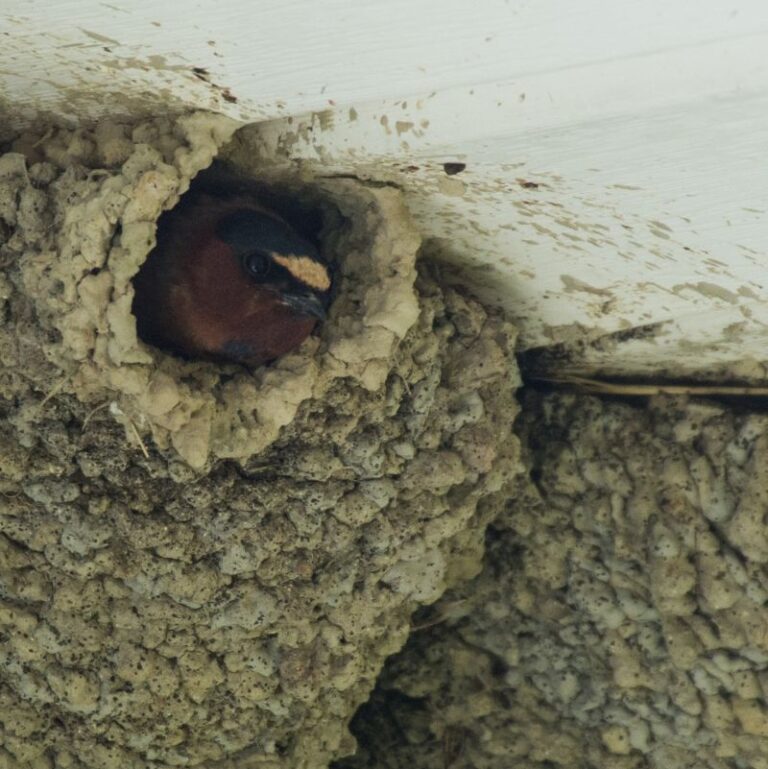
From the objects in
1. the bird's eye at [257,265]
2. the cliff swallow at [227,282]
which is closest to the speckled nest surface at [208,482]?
the cliff swallow at [227,282]

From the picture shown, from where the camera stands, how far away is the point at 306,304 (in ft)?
11.5

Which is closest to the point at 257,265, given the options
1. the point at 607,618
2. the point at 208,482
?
the point at 208,482

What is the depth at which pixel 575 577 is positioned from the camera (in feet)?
13.6

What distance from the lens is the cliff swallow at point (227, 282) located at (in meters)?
3.56

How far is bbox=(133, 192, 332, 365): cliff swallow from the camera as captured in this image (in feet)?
11.7

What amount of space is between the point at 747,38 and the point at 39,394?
1.76 meters

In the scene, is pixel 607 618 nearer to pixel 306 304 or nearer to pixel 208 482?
pixel 208 482

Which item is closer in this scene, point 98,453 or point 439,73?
point 439,73

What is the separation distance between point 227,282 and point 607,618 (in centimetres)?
136

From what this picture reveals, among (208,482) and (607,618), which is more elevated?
(208,482)

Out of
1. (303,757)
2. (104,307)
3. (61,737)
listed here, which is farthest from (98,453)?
(303,757)

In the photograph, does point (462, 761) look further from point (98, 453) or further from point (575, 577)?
point (98, 453)

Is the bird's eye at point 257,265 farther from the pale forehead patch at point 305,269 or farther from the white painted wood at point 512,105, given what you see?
the white painted wood at point 512,105

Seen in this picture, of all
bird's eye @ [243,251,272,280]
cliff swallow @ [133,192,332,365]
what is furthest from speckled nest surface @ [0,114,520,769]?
bird's eye @ [243,251,272,280]
